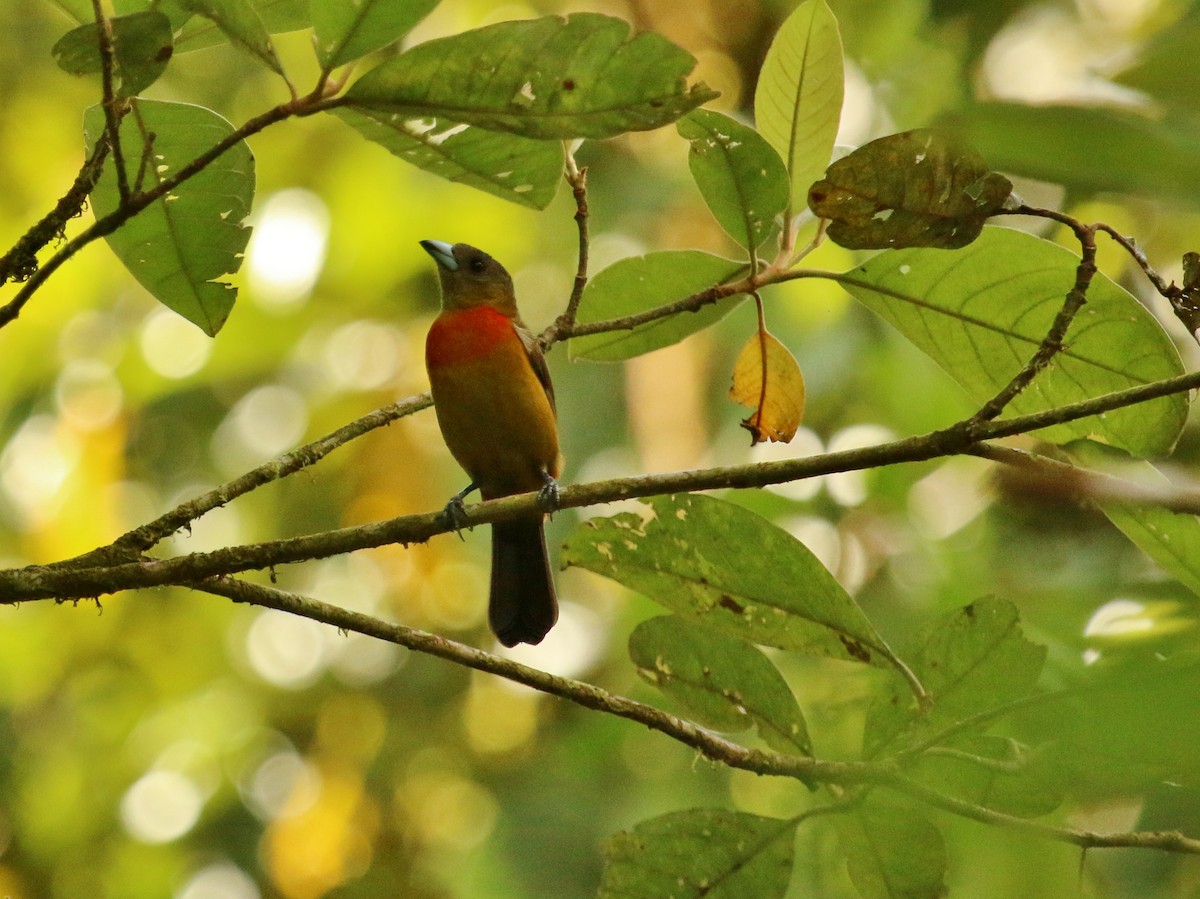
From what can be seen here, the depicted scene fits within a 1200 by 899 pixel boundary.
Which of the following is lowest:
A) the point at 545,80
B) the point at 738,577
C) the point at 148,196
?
the point at 738,577

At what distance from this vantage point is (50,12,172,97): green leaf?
1816 millimetres

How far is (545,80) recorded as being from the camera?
177 centimetres

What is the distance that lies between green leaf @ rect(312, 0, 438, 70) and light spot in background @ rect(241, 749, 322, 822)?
639cm

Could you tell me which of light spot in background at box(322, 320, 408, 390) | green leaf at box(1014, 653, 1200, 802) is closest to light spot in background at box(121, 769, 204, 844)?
light spot in background at box(322, 320, 408, 390)

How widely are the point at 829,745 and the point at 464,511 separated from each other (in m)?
2.10

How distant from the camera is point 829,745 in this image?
3895 mm

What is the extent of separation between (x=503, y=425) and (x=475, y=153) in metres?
2.39

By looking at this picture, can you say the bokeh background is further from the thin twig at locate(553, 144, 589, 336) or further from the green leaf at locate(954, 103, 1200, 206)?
the green leaf at locate(954, 103, 1200, 206)

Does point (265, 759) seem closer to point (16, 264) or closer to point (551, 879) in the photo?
point (551, 879)

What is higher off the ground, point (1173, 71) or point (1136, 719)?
point (1173, 71)

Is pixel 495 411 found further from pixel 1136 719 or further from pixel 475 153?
pixel 1136 719

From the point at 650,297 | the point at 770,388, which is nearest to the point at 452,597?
the point at 650,297

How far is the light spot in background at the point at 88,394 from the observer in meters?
6.78

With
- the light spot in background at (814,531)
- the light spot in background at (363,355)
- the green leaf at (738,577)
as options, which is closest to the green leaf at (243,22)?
the green leaf at (738,577)
